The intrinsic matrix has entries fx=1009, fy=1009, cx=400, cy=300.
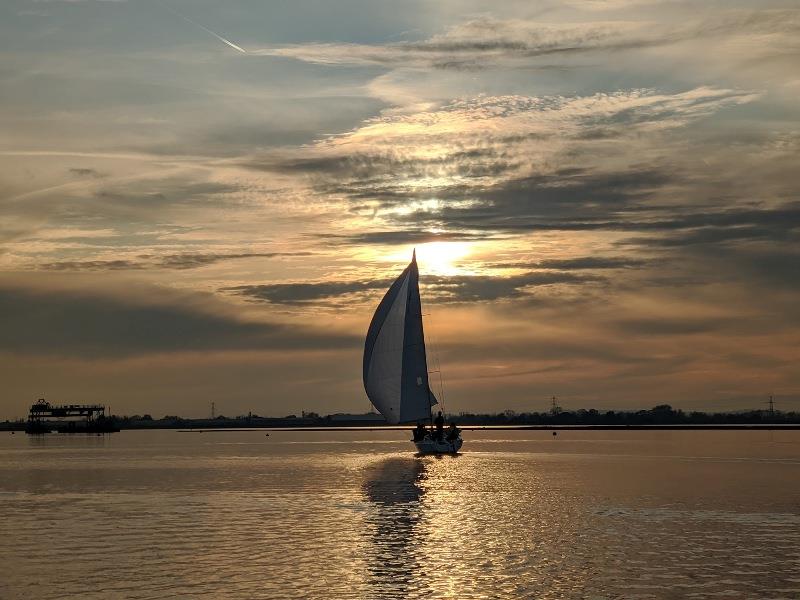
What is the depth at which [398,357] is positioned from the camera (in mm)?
109375

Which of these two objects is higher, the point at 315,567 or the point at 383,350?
the point at 383,350

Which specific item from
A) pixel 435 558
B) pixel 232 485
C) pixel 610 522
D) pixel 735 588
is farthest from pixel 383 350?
pixel 735 588

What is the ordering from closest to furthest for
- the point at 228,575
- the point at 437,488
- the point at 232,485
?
the point at 228,575 → the point at 437,488 → the point at 232,485

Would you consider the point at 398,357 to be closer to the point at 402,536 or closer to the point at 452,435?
the point at 452,435

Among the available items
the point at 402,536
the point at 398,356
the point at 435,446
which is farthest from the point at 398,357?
the point at 402,536

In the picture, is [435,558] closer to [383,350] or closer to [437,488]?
[437,488]

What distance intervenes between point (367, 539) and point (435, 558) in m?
6.19

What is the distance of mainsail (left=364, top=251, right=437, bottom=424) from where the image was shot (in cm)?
10912

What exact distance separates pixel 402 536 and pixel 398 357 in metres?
63.5

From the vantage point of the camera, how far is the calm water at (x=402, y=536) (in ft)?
113

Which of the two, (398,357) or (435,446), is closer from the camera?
(398,357)

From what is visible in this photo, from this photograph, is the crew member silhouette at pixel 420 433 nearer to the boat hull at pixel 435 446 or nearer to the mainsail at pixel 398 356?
the boat hull at pixel 435 446

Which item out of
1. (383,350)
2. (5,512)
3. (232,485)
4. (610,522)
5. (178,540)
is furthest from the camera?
(383,350)

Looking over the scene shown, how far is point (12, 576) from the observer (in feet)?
119
